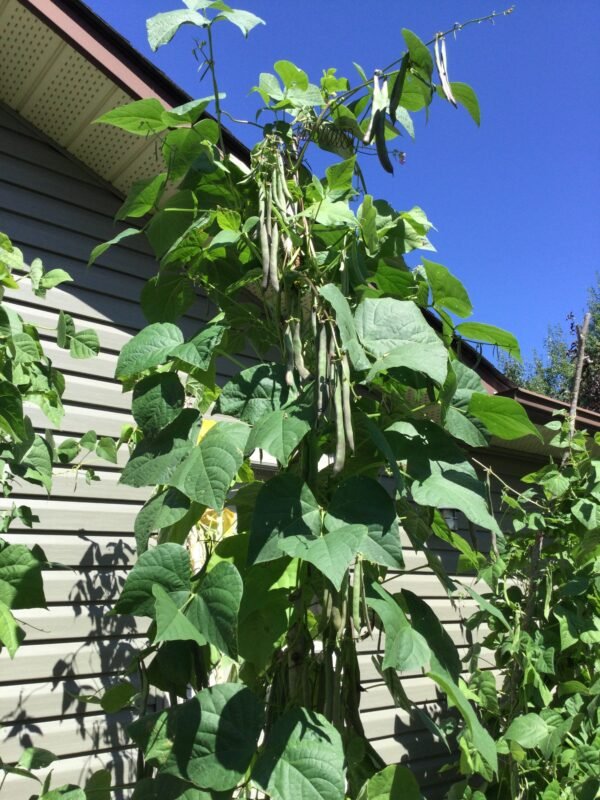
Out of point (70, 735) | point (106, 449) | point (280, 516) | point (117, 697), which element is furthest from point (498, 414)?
point (70, 735)

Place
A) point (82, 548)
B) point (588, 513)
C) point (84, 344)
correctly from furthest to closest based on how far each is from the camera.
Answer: point (588, 513), point (82, 548), point (84, 344)

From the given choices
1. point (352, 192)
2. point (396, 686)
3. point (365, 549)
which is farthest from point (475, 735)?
point (352, 192)

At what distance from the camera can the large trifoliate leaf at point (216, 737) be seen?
0.99 meters

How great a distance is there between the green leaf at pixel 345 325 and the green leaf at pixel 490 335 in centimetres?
37

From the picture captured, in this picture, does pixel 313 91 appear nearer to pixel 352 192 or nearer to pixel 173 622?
pixel 352 192

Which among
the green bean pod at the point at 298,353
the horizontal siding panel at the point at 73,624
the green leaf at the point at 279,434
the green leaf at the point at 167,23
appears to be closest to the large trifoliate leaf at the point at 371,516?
the green leaf at the point at 279,434

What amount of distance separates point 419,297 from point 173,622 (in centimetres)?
79

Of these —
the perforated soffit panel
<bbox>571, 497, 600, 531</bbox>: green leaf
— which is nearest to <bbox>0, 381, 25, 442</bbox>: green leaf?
the perforated soffit panel

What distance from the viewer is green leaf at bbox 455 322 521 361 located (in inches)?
54.7

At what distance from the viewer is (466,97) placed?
4.42 feet

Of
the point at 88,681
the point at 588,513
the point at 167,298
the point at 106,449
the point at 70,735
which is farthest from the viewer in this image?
the point at 588,513

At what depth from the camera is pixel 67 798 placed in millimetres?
1224

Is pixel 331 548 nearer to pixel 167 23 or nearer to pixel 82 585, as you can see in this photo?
pixel 167 23

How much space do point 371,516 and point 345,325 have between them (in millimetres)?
289
